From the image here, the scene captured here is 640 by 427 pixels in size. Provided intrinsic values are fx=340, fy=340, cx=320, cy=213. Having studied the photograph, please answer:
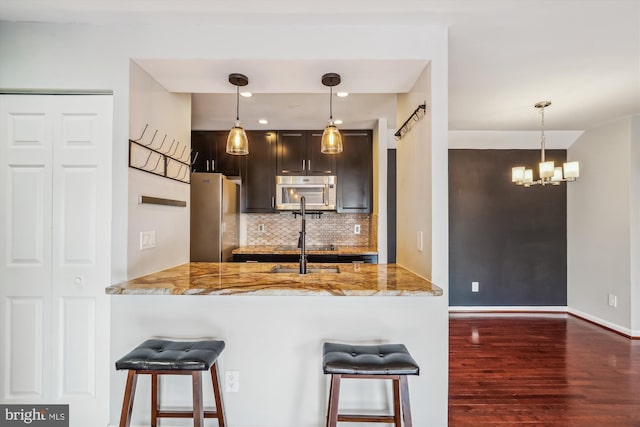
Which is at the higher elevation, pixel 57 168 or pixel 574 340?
pixel 57 168

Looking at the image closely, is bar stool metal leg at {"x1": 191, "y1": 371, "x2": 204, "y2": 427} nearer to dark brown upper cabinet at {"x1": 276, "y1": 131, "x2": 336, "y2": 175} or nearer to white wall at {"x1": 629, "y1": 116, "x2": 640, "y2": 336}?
dark brown upper cabinet at {"x1": 276, "y1": 131, "x2": 336, "y2": 175}

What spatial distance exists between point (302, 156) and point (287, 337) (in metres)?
2.69

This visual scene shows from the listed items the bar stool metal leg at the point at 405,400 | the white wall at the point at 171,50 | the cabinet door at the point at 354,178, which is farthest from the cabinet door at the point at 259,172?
the bar stool metal leg at the point at 405,400

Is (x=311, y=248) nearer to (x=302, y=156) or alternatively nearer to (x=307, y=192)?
(x=307, y=192)

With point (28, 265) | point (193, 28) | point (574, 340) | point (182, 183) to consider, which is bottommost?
point (574, 340)

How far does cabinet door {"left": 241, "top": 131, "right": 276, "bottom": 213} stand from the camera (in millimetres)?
4195

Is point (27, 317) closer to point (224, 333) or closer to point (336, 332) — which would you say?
point (224, 333)

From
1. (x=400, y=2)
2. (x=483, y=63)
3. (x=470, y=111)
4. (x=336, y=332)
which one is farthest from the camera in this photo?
(x=470, y=111)

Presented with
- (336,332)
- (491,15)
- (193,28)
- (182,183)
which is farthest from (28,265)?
(491,15)

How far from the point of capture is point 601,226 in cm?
405

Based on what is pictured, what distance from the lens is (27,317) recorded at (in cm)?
189

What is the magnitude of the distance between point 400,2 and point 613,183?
12.2 feet

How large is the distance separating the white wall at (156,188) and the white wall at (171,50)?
2.4 inches

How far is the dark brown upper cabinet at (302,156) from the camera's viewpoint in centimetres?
415
